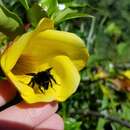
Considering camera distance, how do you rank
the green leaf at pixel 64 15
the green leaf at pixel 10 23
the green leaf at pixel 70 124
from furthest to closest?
the green leaf at pixel 70 124
the green leaf at pixel 64 15
the green leaf at pixel 10 23

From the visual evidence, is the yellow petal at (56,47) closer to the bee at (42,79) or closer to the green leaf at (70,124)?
the bee at (42,79)

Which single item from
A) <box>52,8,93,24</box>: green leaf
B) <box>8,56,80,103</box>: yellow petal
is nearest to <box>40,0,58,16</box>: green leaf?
<box>52,8,93,24</box>: green leaf

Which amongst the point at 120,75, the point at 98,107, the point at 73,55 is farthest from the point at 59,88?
the point at 120,75

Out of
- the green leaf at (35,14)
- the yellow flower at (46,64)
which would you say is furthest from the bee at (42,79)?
the green leaf at (35,14)

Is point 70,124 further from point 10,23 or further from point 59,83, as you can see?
point 10,23

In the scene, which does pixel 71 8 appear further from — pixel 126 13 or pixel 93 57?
pixel 126 13
